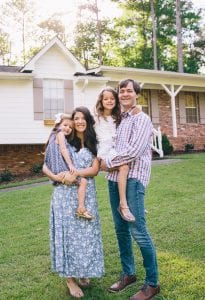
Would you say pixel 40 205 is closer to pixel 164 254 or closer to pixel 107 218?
pixel 107 218

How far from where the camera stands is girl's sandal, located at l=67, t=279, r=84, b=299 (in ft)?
12.4

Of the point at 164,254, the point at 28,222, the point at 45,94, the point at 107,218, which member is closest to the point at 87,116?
the point at 164,254

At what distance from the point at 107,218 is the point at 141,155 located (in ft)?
11.4

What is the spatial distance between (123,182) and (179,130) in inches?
609

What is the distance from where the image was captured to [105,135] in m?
3.85

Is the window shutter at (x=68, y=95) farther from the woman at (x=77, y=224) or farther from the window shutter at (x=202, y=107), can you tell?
the woman at (x=77, y=224)

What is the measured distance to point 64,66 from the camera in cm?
1555

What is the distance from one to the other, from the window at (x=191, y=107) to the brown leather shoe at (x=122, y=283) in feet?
51.7

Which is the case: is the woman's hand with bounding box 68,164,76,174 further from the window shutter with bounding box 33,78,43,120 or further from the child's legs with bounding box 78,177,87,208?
the window shutter with bounding box 33,78,43,120

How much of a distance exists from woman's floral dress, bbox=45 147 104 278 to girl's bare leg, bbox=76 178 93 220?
2.4 inches

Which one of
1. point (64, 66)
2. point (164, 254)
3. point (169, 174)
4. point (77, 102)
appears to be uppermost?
point (64, 66)

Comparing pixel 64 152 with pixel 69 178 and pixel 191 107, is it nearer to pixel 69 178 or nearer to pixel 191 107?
pixel 69 178

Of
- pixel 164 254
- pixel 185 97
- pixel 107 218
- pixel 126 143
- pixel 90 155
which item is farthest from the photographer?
pixel 185 97

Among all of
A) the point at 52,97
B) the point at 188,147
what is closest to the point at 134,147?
the point at 52,97
